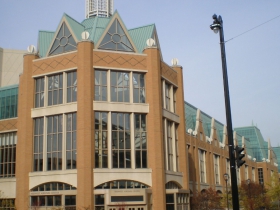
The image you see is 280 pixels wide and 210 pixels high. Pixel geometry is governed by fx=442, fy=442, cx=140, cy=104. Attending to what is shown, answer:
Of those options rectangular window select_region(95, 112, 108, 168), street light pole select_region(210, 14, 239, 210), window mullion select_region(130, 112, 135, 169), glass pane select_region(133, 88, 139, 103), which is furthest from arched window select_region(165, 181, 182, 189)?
street light pole select_region(210, 14, 239, 210)

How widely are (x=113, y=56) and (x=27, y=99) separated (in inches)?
334

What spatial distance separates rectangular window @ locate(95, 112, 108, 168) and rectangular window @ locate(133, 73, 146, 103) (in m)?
3.14

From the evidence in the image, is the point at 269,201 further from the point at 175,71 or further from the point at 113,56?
the point at 113,56

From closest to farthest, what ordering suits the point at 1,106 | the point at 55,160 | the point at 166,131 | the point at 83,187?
the point at 83,187 < the point at 55,160 < the point at 166,131 < the point at 1,106

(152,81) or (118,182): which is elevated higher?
(152,81)

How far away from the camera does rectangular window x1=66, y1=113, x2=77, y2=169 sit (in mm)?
35844

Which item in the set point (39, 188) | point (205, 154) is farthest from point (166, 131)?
point (205, 154)

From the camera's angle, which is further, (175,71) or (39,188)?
(175,71)

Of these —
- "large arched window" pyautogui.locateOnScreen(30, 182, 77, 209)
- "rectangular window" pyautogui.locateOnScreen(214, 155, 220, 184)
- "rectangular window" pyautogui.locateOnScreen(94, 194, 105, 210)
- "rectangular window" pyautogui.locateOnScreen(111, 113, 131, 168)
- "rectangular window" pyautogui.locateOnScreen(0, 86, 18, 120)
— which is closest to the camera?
"rectangular window" pyautogui.locateOnScreen(94, 194, 105, 210)

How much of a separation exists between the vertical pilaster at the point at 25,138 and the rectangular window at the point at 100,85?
611 centimetres

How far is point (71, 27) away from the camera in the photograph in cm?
3906

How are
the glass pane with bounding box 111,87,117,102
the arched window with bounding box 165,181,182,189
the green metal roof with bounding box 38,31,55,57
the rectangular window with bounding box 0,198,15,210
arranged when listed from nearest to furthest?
the glass pane with bounding box 111,87,117,102, the rectangular window with bounding box 0,198,15,210, the arched window with bounding box 165,181,182,189, the green metal roof with bounding box 38,31,55,57

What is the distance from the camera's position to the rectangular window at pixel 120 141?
1423 inches

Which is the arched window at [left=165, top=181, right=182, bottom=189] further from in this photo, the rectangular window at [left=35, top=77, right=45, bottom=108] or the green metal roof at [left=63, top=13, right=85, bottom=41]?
the green metal roof at [left=63, top=13, right=85, bottom=41]
